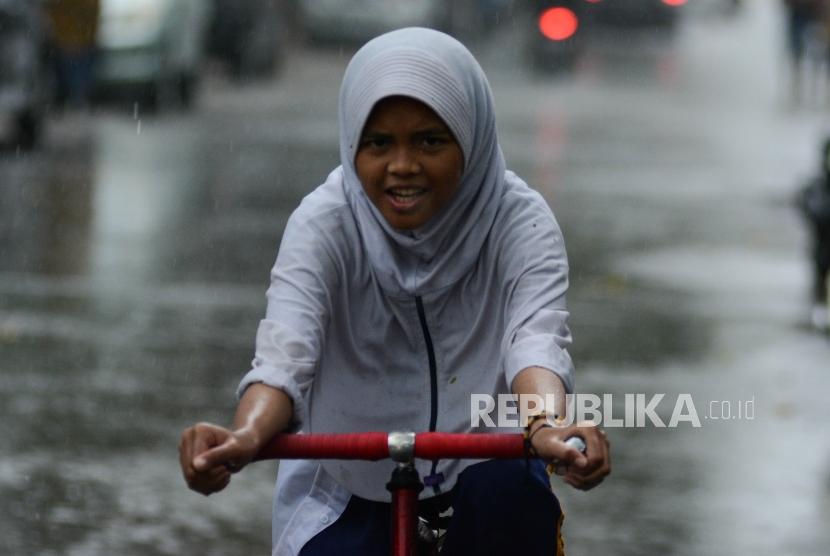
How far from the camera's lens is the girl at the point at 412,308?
321 centimetres

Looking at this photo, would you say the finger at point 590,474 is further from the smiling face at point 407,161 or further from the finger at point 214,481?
the smiling face at point 407,161

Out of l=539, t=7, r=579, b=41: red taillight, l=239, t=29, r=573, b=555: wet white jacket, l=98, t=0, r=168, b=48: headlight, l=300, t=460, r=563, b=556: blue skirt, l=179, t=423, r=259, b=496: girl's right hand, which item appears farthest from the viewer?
l=539, t=7, r=579, b=41: red taillight

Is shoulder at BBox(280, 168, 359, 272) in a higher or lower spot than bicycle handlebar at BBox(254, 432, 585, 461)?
higher

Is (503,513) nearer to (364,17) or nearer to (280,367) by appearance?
(280,367)

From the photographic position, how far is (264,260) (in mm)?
11773

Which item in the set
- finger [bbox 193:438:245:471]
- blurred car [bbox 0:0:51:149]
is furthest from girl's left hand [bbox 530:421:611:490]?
blurred car [bbox 0:0:51:149]

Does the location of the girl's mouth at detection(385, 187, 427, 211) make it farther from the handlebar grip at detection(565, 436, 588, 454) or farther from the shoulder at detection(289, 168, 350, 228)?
the handlebar grip at detection(565, 436, 588, 454)

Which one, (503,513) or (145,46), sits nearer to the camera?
(503,513)

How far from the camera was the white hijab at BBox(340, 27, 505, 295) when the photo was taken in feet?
10.7

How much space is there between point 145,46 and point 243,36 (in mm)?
6751

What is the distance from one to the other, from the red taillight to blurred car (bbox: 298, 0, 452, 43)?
208cm

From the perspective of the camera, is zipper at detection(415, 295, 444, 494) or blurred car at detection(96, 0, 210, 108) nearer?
zipper at detection(415, 295, 444, 494)

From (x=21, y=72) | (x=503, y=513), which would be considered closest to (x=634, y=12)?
(x=21, y=72)

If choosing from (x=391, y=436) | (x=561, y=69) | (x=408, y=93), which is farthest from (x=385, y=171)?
(x=561, y=69)
